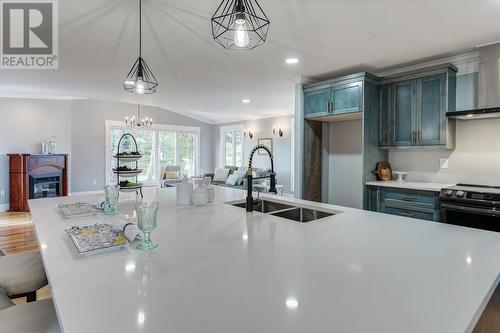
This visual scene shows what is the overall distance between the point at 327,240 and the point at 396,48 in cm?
265

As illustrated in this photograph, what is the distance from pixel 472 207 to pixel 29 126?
8.28m

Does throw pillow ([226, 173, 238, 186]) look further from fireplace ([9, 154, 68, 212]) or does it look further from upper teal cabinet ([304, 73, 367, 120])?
fireplace ([9, 154, 68, 212])

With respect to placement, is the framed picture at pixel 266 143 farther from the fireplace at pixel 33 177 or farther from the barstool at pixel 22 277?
the barstool at pixel 22 277

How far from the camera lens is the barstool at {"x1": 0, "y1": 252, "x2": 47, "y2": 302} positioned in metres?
1.46

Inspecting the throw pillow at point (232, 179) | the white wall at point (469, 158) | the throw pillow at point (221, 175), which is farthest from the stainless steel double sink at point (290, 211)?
the throw pillow at point (221, 175)

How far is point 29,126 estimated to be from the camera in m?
6.59

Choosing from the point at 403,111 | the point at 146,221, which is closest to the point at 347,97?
the point at 403,111

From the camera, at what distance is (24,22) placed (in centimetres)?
266

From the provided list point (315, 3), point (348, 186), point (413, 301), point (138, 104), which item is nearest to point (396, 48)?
point (315, 3)

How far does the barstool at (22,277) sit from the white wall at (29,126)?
6.18 m

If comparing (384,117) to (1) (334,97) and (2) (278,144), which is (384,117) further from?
(2) (278,144)

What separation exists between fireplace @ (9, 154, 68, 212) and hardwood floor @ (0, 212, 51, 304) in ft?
1.42

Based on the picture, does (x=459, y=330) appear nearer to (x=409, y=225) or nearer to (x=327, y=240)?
(x=327, y=240)

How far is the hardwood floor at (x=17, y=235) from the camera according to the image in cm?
364
